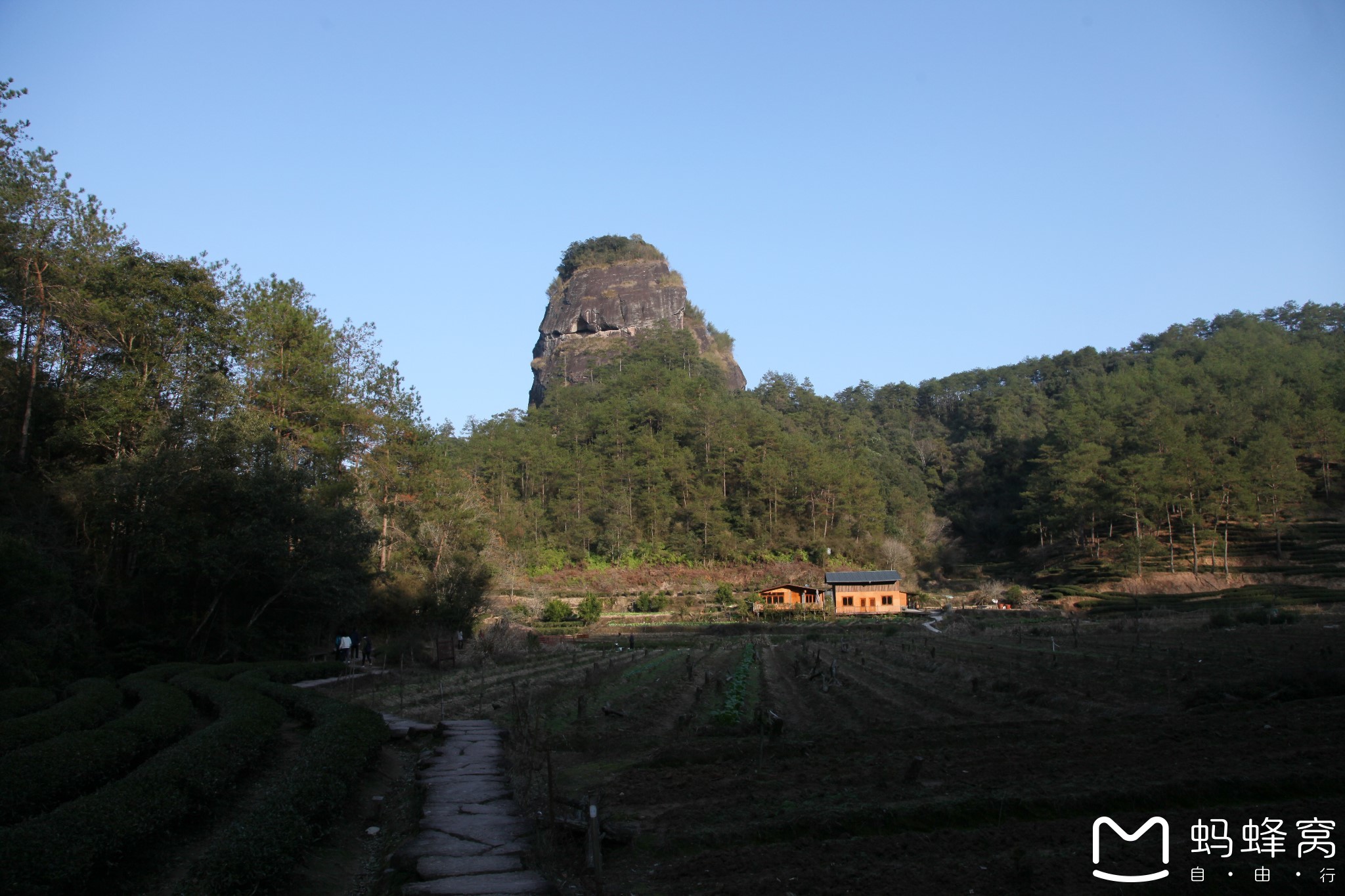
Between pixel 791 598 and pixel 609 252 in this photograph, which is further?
pixel 609 252

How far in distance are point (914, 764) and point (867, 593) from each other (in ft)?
158

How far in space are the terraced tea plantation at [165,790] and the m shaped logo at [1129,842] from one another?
622 cm

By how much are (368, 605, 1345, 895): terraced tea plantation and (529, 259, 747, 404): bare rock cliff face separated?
10551cm

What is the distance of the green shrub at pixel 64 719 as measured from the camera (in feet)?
30.1

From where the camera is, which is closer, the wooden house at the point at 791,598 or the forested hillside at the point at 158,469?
the forested hillside at the point at 158,469

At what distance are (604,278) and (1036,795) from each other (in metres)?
128

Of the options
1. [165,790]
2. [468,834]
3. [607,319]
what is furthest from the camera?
[607,319]

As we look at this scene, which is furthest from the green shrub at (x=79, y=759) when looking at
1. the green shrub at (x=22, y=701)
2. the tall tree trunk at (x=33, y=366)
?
the tall tree trunk at (x=33, y=366)

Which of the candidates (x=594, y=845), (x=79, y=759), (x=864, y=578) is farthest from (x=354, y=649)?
(x=864, y=578)

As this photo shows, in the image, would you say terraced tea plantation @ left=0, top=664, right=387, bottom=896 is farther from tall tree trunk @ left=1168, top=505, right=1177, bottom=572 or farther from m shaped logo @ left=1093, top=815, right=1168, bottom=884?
tall tree trunk @ left=1168, top=505, right=1177, bottom=572

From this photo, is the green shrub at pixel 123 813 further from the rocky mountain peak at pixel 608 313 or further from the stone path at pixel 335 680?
the rocky mountain peak at pixel 608 313

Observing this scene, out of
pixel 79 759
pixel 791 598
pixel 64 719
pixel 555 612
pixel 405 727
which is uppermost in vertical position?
pixel 79 759

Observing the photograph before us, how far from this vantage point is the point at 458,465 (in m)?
69.1

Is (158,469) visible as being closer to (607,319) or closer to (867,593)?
(867,593)
